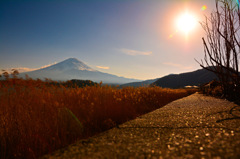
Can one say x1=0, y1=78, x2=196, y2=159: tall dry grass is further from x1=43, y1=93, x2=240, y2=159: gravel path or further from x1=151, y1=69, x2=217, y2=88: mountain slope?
x1=151, y1=69, x2=217, y2=88: mountain slope

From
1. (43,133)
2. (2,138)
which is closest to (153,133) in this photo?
(43,133)

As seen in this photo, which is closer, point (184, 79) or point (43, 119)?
point (43, 119)

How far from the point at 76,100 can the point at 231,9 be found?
345 centimetres

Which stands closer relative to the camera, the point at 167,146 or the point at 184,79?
the point at 167,146

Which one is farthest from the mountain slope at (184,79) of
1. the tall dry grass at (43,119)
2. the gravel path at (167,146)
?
the gravel path at (167,146)

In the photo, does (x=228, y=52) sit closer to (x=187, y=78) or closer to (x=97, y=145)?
(x=97, y=145)

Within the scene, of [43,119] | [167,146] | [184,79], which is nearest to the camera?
[167,146]

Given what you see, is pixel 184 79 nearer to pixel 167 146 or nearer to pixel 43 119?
pixel 43 119

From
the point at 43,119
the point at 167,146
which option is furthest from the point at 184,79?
the point at 167,146

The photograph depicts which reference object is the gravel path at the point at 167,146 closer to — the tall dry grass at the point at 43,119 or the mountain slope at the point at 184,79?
the tall dry grass at the point at 43,119

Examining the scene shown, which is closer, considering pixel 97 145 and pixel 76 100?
pixel 97 145

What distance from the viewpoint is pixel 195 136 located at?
3.98 feet

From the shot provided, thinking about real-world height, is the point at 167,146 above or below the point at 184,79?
below

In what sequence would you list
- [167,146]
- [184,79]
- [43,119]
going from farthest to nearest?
[184,79] < [43,119] < [167,146]
